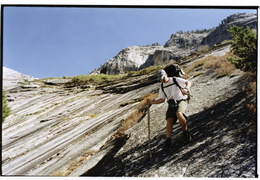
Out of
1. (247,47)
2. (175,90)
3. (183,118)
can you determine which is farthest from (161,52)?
(183,118)

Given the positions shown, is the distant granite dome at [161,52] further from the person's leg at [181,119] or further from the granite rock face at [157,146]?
the person's leg at [181,119]

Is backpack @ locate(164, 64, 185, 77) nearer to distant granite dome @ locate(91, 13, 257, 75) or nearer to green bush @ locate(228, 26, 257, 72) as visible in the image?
green bush @ locate(228, 26, 257, 72)

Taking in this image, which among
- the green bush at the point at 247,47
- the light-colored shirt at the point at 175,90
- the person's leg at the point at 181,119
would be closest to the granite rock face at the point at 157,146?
the person's leg at the point at 181,119

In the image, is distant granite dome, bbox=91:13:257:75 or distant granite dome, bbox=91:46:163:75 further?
distant granite dome, bbox=91:46:163:75

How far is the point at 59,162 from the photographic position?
998cm

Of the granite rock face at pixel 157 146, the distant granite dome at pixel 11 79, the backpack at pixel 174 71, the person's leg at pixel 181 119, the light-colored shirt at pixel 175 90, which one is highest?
the distant granite dome at pixel 11 79

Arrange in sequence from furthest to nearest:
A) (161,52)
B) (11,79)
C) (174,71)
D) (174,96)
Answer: (161,52) < (11,79) < (174,71) < (174,96)

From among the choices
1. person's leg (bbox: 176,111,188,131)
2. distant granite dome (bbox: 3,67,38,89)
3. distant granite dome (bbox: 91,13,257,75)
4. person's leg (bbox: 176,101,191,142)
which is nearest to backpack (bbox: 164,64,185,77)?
person's leg (bbox: 176,101,191,142)

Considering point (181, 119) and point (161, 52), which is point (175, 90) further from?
point (161, 52)

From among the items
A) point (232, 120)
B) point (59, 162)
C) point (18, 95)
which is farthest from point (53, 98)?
point (232, 120)

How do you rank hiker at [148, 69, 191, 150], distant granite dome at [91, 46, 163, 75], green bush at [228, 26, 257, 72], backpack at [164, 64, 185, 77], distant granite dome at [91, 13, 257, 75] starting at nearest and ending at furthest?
hiker at [148, 69, 191, 150] → backpack at [164, 64, 185, 77] → green bush at [228, 26, 257, 72] → distant granite dome at [91, 13, 257, 75] → distant granite dome at [91, 46, 163, 75]

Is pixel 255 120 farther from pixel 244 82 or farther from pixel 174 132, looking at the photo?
pixel 244 82

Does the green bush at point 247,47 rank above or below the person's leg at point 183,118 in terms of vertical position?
above

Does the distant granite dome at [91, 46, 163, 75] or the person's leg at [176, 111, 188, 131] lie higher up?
the distant granite dome at [91, 46, 163, 75]
